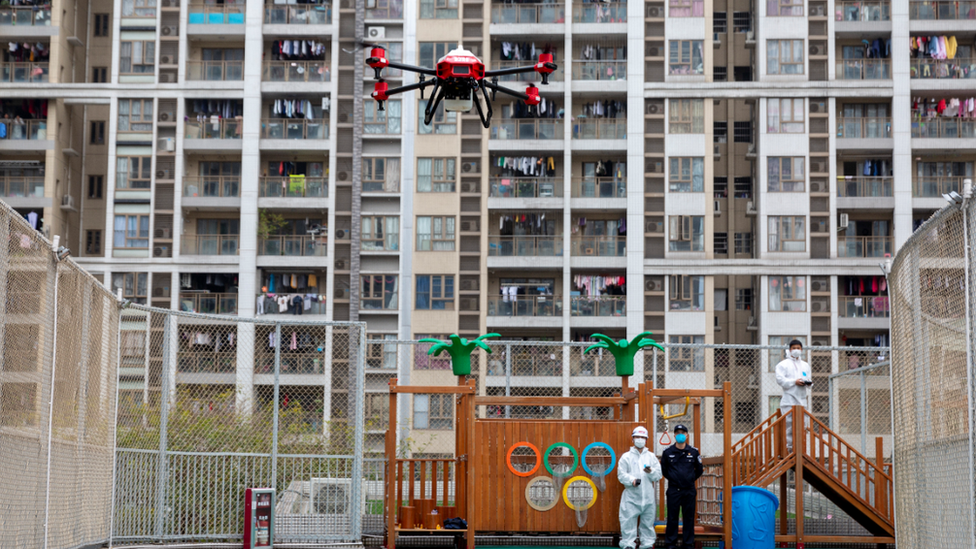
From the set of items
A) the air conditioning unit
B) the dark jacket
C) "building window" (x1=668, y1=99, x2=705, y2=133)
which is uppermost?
the air conditioning unit

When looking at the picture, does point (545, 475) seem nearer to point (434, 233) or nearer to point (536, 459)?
point (536, 459)

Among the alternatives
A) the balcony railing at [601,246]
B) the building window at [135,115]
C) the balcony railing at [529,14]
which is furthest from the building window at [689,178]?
the building window at [135,115]

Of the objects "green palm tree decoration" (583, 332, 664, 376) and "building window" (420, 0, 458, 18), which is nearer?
"green palm tree decoration" (583, 332, 664, 376)

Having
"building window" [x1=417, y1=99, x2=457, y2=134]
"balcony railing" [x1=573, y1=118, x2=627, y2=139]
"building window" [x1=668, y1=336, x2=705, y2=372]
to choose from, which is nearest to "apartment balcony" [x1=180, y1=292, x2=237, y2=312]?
"building window" [x1=417, y1=99, x2=457, y2=134]

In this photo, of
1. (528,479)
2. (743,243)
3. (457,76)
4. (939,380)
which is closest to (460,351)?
(528,479)

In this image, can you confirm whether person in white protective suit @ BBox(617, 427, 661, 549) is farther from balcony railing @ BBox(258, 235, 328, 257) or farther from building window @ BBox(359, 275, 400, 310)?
balcony railing @ BBox(258, 235, 328, 257)

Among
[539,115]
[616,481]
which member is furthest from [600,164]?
[616,481]
